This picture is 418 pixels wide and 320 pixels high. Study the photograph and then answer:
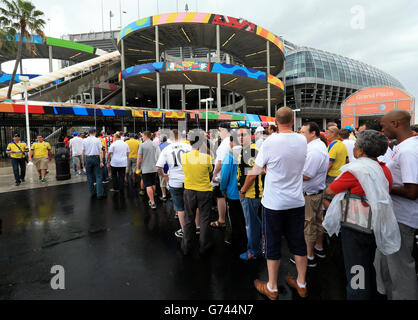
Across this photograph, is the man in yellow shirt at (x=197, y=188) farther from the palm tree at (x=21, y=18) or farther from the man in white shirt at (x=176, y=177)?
the palm tree at (x=21, y=18)

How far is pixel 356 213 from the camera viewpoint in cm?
204

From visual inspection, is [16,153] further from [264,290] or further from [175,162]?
[264,290]

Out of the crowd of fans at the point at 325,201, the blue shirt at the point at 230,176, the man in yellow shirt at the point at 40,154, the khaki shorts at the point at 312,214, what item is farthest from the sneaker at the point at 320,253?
the man in yellow shirt at the point at 40,154

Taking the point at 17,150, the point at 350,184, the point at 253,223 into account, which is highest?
the point at 17,150

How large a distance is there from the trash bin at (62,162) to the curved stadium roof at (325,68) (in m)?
45.5

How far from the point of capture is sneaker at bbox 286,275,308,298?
8.10 ft

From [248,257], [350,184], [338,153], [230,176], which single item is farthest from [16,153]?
[350,184]

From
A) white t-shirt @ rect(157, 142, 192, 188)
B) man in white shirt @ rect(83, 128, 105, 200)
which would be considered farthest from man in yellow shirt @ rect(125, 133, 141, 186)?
white t-shirt @ rect(157, 142, 192, 188)

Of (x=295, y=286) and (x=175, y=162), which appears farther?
(x=175, y=162)

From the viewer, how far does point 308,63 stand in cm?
4459

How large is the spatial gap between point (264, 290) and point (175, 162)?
8.27 feet

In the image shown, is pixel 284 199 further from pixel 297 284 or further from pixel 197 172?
pixel 197 172

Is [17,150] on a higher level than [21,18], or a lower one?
lower

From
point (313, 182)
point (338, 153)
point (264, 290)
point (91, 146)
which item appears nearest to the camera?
point (264, 290)
